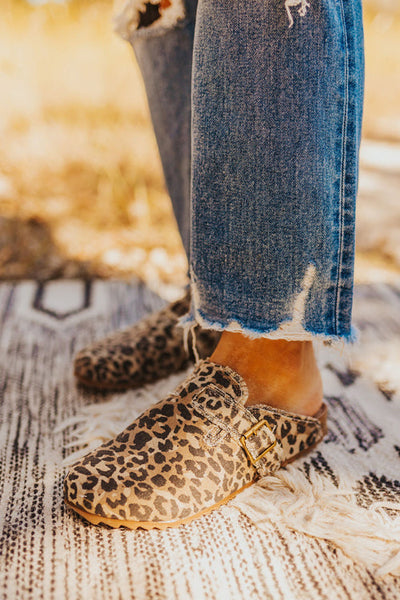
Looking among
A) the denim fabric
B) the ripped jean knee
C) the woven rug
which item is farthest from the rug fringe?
the ripped jean knee

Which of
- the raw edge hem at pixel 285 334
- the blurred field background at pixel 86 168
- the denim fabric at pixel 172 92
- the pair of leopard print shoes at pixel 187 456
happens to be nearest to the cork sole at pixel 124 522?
the pair of leopard print shoes at pixel 187 456

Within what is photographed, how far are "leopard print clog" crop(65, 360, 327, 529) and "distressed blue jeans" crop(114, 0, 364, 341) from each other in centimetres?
10

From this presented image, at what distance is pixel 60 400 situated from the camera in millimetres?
812

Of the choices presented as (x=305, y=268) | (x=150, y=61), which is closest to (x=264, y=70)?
(x=305, y=268)

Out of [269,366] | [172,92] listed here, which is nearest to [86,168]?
[172,92]

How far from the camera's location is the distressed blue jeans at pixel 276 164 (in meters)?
0.50

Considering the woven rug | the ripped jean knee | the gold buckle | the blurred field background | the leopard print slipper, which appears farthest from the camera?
the blurred field background

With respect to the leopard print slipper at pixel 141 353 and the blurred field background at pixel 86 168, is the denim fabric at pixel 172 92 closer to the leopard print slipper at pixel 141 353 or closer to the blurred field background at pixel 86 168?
the leopard print slipper at pixel 141 353

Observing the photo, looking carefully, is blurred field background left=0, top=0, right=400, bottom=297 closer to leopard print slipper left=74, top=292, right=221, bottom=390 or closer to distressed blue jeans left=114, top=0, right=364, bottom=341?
leopard print slipper left=74, top=292, right=221, bottom=390

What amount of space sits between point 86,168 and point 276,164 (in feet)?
4.73

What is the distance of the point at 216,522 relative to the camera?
1.80ft

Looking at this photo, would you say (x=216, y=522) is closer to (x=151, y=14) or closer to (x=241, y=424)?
(x=241, y=424)

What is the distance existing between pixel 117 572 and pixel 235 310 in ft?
0.96

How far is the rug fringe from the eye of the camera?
0.51m
